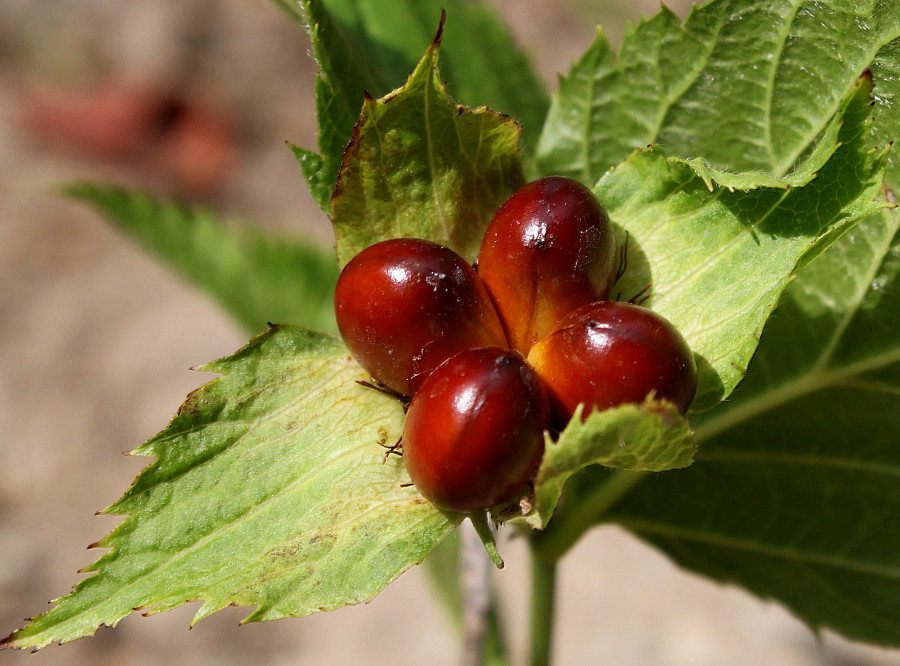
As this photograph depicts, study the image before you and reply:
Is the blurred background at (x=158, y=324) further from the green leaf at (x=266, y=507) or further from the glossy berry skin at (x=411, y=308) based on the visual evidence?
the glossy berry skin at (x=411, y=308)

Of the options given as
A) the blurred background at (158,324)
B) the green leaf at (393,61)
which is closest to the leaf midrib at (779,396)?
the green leaf at (393,61)

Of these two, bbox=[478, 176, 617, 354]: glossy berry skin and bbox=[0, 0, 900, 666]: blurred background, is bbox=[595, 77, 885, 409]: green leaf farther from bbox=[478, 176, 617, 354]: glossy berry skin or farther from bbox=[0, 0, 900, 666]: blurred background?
bbox=[0, 0, 900, 666]: blurred background

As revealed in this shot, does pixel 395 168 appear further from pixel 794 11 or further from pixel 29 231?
pixel 29 231

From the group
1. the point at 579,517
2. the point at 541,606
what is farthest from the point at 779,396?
the point at 541,606

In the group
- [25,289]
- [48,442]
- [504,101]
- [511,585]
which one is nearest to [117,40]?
[25,289]

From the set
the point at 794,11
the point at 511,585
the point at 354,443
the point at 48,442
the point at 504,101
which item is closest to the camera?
the point at 354,443

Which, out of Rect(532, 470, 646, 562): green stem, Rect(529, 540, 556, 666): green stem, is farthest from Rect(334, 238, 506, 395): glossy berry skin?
Rect(529, 540, 556, 666): green stem
